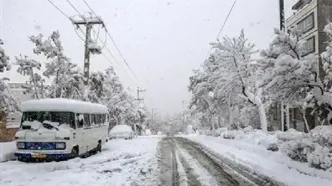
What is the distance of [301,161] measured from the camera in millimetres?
15461

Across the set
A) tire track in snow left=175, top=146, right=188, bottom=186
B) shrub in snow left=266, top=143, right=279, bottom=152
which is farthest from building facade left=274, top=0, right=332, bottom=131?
tire track in snow left=175, top=146, right=188, bottom=186

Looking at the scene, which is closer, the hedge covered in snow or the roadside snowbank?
the hedge covered in snow

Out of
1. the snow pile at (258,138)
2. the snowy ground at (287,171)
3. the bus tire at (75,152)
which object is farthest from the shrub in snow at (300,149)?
the bus tire at (75,152)

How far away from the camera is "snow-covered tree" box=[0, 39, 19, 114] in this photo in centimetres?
2397

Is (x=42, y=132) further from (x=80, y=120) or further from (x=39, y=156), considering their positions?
(x=80, y=120)

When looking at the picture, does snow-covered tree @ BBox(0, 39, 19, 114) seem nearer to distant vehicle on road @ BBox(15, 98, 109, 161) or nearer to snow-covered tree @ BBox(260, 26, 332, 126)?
distant vehicle on road @ BBox(15, 98, 109, 161)

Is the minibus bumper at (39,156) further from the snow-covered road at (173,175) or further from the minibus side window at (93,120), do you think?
the minibus side window at (93,120)

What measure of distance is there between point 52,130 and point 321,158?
10.7 m

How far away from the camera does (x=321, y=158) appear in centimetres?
1319

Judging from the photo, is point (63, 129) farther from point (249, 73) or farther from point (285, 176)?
point (249, 73)

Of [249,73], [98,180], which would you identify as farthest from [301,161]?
[249,73]

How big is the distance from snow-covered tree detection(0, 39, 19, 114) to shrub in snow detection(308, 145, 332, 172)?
17.6 metres

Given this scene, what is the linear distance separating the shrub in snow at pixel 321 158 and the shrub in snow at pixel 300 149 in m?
A: 0.93

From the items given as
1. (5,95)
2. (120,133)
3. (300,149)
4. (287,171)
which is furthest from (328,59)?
(120,133)
